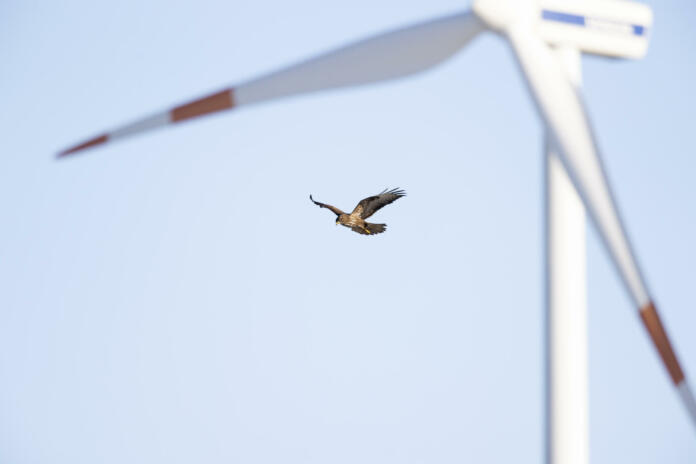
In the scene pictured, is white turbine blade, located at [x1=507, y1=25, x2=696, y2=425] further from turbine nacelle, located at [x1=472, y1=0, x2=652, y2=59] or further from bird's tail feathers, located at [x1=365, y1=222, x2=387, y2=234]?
bird's tail feathers, located at [x1=365, y1=222, x2=387, y2=234]

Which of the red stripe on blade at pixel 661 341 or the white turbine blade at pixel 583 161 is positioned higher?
the white turbine blade at pixel 583 161

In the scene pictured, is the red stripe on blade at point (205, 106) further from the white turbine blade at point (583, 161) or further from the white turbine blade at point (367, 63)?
the white turbine blade at point (583, 161)

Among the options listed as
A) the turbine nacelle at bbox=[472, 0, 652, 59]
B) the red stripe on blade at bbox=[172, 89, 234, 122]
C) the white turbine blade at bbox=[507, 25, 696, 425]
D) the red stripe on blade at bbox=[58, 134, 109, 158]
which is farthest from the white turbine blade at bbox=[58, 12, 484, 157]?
the red stripe on blade at bbox=[58, 134, 109, 158]

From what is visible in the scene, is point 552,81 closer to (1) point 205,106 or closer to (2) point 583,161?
(2) point 583,161

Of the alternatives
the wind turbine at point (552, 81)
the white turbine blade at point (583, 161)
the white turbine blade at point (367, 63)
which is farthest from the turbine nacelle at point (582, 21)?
the white turbine blade at point (367, 63)

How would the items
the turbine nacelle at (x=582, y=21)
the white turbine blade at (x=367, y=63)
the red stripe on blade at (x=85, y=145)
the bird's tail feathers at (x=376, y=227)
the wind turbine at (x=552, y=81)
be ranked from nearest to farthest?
the red stripe on blade at (x=85, y=145), the wind turbine at (x=552, y=81), the white turbine blade at (x=367, y=63), the turbine nacelle at (x=582, y=21), the bird's tail feathers at (x=376, y=227)

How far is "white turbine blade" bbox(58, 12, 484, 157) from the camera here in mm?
15992

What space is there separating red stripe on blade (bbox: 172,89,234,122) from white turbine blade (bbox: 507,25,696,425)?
417 cm

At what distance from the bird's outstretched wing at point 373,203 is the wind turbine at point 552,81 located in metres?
1.96

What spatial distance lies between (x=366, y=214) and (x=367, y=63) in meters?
2.57

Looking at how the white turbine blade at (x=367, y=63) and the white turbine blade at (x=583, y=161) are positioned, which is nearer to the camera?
the white turbine blade at (x=583, y=161)

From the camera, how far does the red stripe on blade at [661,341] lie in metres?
14.5

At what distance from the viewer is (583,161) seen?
50.6 ft

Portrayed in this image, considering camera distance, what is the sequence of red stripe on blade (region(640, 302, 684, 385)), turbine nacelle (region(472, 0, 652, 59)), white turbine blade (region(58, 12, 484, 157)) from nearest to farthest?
red stripe on blade (region(640, 302, 684, 385))
white turbine blade (region(58, 12, 484, 157))
turbine nacelle (region(472, 0, 652, 59))
